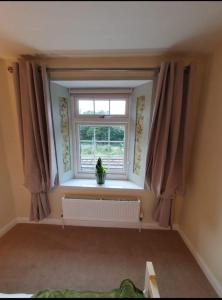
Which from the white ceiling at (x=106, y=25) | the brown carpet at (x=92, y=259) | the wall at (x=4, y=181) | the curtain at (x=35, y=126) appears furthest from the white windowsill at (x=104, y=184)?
the white ceiling at (x=106, y=25)

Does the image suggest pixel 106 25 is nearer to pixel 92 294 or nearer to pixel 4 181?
pixel 92 294

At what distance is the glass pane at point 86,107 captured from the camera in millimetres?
2045

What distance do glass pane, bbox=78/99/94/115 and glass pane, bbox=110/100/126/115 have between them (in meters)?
0.28

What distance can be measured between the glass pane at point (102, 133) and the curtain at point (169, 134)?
0.74 meters

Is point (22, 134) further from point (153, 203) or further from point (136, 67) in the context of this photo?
point (153, 203)

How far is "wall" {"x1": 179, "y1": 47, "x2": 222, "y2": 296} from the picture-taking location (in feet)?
4.19

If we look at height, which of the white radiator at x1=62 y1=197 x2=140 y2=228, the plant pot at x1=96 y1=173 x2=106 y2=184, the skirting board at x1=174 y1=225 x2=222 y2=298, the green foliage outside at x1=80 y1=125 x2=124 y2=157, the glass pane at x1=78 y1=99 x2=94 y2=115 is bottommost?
the skirting board at x1=174 y1=225 x2=222 y2=298

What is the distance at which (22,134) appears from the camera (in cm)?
165

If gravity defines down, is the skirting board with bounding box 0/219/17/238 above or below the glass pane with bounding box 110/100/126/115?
below

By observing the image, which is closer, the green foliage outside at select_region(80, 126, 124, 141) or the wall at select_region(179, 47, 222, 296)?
the wall at select_region(179, 47, 222, 296)

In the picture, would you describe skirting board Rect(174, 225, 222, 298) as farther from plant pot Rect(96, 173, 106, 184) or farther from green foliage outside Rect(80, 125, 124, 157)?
green foliage outside Rect(80, 125, 124, 157)

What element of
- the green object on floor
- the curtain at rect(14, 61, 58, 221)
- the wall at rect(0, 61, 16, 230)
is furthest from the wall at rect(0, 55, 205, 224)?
the green object on floor

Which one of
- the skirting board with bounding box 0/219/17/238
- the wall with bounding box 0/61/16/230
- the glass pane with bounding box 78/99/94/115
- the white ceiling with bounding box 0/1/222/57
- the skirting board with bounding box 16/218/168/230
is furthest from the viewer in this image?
the glass pane with bounding box 78/99/94/115

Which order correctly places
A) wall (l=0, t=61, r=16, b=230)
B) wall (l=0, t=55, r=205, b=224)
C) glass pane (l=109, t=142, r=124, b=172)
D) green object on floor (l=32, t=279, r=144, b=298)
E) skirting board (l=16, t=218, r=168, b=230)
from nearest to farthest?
green object on floor (l=32, t=279, r=144, b=298) < wall (l=0, t=55, r=205, b=224) < wall (l=0, t=61, r=16, b=230) < skirting board (l=16, t=218, r=168, b=230) < glass pane (l=109, t=142, r=124, b=172)
